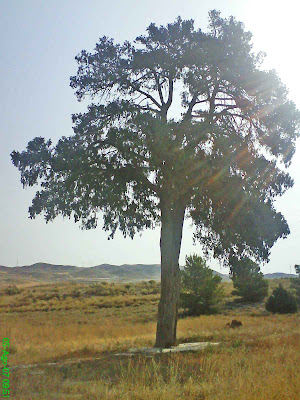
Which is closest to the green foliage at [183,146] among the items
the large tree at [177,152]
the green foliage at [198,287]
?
the large tree at [177,152]

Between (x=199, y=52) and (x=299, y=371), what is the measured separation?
11.8 meters

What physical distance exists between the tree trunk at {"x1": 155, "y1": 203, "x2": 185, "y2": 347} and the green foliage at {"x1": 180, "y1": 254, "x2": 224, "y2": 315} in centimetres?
2230

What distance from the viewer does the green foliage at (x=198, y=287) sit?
38312mm

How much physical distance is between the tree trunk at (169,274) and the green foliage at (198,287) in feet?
73.2

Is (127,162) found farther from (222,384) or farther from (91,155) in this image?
(222,384)

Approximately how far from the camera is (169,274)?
52.9 ft

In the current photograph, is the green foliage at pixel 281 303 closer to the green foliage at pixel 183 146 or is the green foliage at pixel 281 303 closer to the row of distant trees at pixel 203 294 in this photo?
the row of distant trees at pixel 203 294

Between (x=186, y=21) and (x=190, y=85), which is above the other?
(x=186, y=21)

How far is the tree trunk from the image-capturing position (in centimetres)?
1580

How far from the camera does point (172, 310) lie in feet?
52.5

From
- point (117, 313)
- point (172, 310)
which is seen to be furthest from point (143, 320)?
point (172, 310)

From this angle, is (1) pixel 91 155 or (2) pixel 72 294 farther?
(2) pixel 72 294

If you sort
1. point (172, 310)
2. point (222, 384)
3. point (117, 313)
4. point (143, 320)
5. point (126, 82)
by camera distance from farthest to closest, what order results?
point (117, 313) → point (143, 320) → point (126, 82) → point (172, 310) → point (222, 384)

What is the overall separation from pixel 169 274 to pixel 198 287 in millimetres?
22933
